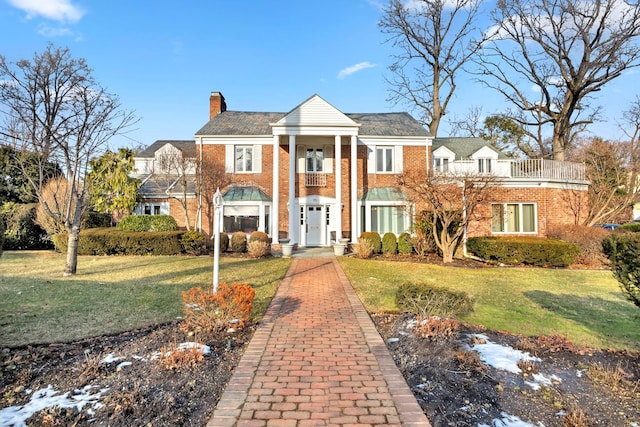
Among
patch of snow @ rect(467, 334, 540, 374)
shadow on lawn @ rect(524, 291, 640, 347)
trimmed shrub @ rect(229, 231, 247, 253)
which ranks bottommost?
shadow on lawn @ rect(524, 291, 640, 347)

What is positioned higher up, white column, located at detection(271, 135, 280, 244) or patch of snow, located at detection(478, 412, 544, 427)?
white column, located at detection(271, 135, 280, 244)

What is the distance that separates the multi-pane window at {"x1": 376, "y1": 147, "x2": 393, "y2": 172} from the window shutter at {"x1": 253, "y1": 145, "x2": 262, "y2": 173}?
715 cm

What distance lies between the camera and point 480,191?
1363 centimetres

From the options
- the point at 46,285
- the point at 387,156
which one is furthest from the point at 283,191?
the point at 46,285

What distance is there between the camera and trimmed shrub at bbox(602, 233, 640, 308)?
426cm

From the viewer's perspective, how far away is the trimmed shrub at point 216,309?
528 centimetres

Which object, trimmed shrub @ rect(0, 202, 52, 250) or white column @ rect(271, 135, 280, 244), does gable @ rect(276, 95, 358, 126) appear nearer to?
white column @ rect(271, 135, 280, 244)

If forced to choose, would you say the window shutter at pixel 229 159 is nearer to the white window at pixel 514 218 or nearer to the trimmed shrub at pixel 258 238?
the trimmed shrub at pixel 258 238

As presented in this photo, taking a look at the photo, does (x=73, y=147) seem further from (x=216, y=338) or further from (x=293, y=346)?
(x=293, y=346)

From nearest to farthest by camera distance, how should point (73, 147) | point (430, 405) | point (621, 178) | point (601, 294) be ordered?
point (430, 405), point (601, 294), point (73, 147), point (621, 178)

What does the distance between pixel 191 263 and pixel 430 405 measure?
473 inches

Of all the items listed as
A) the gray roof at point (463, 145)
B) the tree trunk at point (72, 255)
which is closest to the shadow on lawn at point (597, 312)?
the tree trunk at point (72, 255)

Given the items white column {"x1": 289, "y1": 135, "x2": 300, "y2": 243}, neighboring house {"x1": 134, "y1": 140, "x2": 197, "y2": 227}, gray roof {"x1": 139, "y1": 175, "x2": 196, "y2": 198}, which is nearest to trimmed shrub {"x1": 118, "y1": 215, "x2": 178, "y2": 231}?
neighboring house {"x1": 134, "y1": 140, "x2": 197, "y2": 227}

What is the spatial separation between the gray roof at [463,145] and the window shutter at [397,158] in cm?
321
